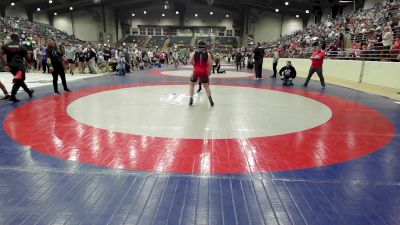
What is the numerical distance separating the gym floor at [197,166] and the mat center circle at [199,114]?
4cm

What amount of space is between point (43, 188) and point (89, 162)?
0.68 meters

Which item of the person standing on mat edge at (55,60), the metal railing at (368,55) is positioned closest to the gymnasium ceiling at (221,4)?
the metal railing at (368,55)

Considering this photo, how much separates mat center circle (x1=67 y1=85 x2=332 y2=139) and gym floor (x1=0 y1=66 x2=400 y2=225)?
0.12ft

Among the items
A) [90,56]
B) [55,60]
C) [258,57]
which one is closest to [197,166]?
[55,60]

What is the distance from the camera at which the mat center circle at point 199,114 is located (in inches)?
184

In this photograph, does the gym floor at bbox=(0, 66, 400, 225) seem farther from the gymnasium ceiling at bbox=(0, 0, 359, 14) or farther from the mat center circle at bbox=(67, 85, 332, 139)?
the gymnasium ceiling at bbox=(0, 0, 359, 14)

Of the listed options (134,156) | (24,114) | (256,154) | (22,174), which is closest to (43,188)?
(22,174)

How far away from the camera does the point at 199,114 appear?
227 inches

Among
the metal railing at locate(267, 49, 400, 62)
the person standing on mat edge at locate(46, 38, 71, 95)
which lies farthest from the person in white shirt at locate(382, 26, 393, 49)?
the person standing on mat edge at locate(46, 38, 71, 95)

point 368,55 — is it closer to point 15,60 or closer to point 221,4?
point 15,60

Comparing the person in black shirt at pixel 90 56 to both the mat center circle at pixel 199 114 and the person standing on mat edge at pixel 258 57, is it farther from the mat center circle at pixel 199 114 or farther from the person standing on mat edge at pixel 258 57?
the person standing on mat edge at pixel 258 57

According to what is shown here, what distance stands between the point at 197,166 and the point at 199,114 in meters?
2.57

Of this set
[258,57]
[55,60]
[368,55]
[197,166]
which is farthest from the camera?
[258,57]

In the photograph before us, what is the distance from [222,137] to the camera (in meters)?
4.33
